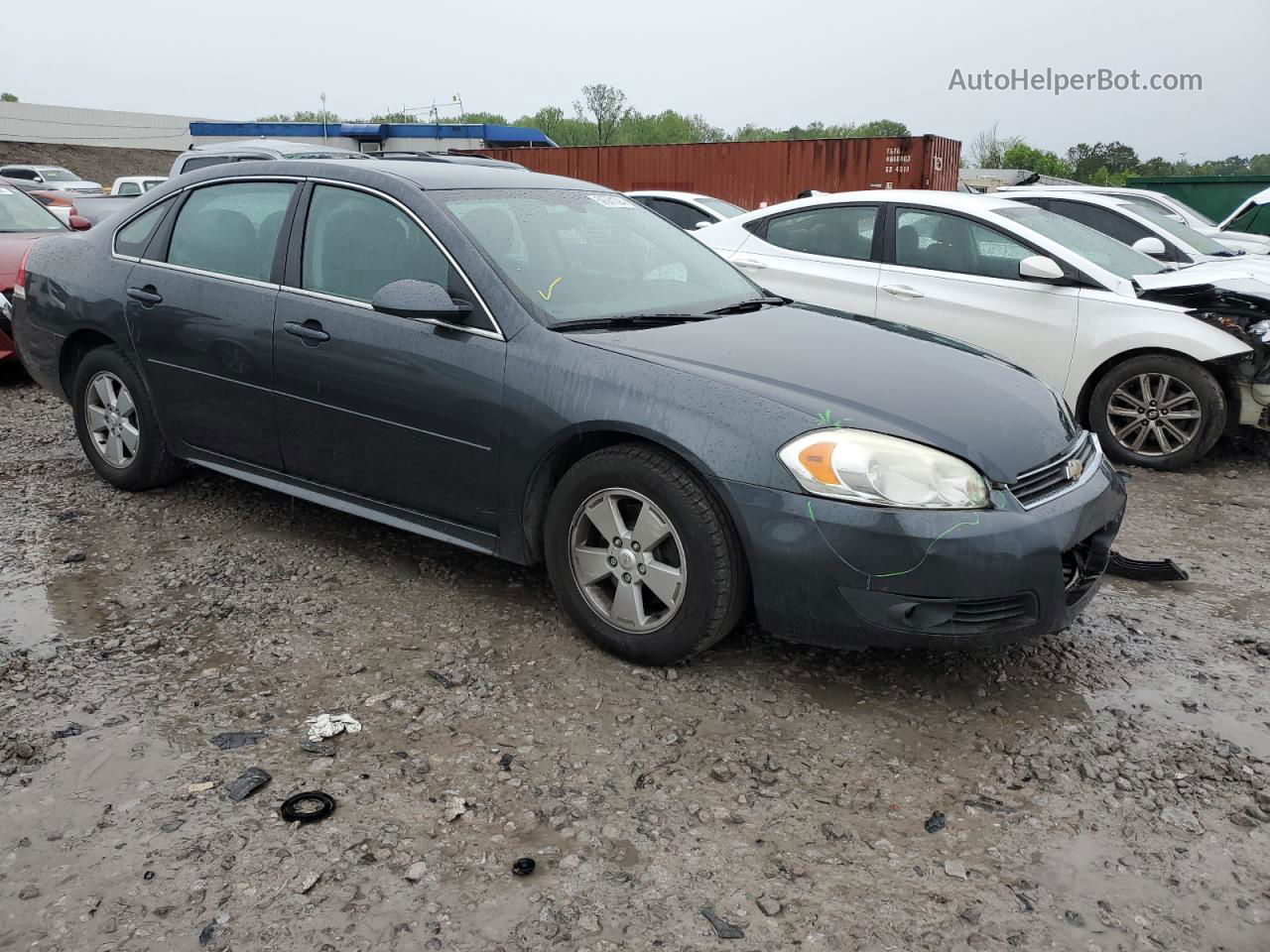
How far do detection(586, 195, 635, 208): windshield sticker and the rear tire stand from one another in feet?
7.35

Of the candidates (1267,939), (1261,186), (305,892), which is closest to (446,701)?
(305,892)

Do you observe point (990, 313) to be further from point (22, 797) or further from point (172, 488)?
point (22, 797)

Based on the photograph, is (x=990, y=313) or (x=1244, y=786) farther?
(x=990, y=313)

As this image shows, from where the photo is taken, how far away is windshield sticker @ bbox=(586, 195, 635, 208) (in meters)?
4.56

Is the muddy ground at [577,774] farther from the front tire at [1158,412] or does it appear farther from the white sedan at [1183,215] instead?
the white sedan at [1183,215]

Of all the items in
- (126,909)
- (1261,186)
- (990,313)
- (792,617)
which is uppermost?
(1261,186)

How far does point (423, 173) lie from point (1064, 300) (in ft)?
13.5

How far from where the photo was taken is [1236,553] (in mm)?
4922

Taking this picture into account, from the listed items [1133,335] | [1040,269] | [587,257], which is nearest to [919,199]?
[1040,269]

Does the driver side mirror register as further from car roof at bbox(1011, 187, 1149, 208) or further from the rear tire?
car roof at bbox(1011, 187, 1149, 208)

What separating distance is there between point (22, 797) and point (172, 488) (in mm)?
2770

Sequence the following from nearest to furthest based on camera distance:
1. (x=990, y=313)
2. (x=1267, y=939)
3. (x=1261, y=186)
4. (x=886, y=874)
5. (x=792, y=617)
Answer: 1. (x=1267, y=939)
2. (x=886, y=874)
3. (x=792, y=617)
4. (x=990, y=313)
5. (x=1261, y=186)

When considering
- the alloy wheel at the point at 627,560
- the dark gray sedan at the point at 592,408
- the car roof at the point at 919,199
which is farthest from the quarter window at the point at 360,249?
the car roof at the point at 919,199

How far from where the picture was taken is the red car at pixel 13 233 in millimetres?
8039
